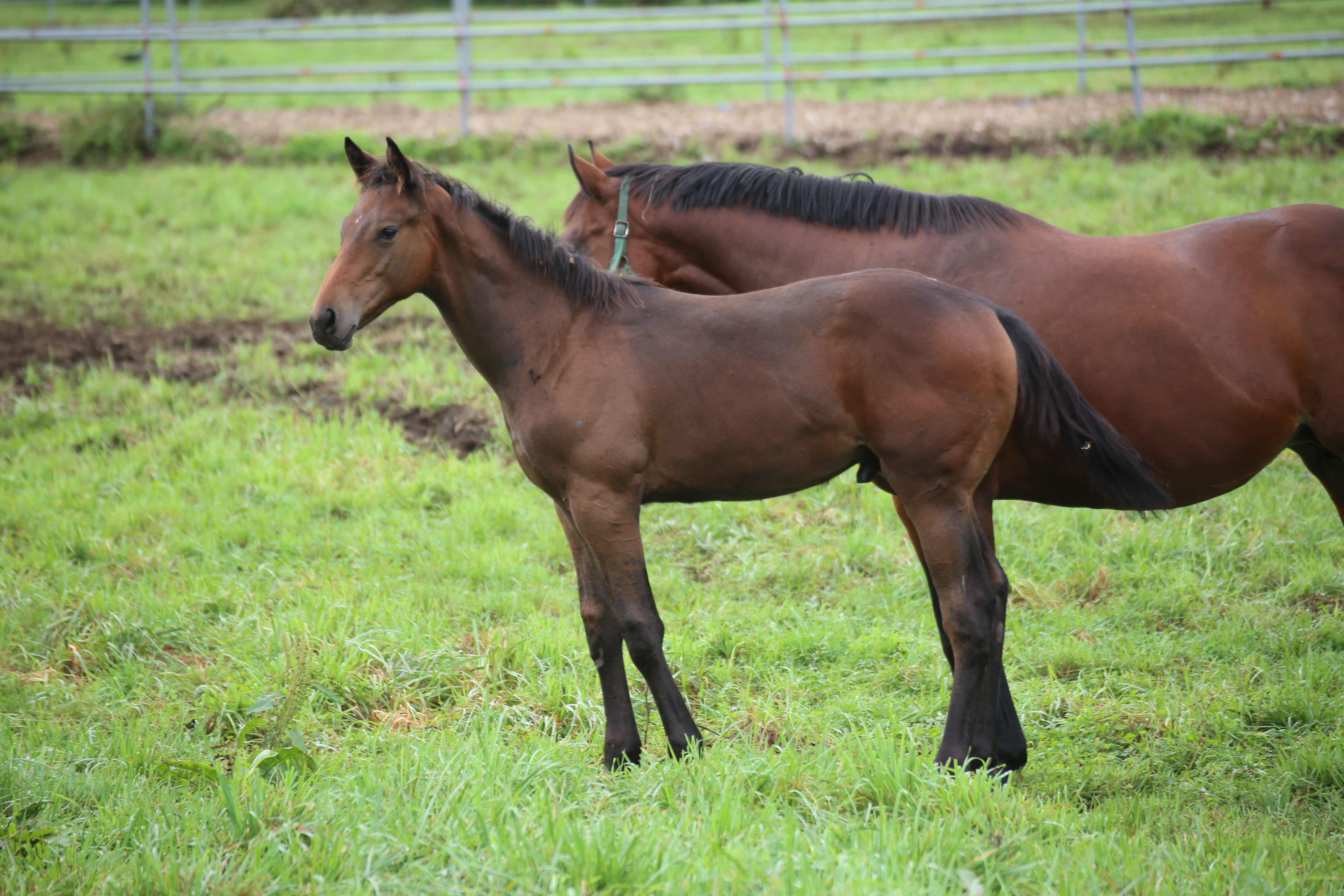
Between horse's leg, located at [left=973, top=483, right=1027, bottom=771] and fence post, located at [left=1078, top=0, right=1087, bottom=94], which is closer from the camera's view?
horse's leg, located at [left=973, top=483, right=1027, bottom=771]

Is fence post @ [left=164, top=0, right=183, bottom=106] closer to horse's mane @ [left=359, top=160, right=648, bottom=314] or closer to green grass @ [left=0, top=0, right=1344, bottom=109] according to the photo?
green grass @ [left=0, top=0, right=1344, bottom=109]

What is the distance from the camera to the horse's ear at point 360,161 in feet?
11.1

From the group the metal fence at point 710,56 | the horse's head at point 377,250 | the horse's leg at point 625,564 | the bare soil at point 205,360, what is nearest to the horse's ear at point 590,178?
the horse's head at point 377,250

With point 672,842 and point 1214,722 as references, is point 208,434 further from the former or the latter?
point 1214,722

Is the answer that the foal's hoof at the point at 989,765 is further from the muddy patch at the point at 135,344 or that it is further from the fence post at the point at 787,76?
the fence post at the point at 787,76

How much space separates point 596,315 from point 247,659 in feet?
7.47

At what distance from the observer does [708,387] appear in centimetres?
344

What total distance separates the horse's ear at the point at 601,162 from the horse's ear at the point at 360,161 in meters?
1.59

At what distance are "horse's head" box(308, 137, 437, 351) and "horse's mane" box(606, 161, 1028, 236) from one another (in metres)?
1.44

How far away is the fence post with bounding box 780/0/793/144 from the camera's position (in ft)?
36.8

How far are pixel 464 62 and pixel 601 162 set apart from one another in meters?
8.29

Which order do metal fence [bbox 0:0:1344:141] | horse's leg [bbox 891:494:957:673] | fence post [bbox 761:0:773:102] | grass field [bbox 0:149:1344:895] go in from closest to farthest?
grass field [bbox 0:149:1344:895] → horse's leg [bbox 891:494:957:673] → metal fence [bbox 0:0:1344:141] → fence post [bbox 761:0:773:102]

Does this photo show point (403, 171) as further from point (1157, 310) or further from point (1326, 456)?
point (1326, 456)

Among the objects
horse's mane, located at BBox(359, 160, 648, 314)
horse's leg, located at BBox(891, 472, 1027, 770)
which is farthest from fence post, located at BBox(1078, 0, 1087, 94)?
horse's mane, located at BBox(359, 160, 648, 314)
